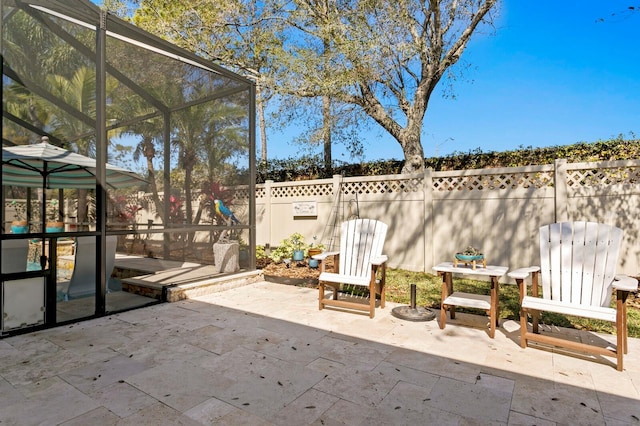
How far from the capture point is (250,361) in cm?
246

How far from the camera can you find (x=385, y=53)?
6645 millimetres

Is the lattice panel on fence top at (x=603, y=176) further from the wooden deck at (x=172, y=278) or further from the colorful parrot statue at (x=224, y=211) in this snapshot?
the colorful parrot statue at (x=224, y=211)

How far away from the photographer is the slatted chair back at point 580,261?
269 cm

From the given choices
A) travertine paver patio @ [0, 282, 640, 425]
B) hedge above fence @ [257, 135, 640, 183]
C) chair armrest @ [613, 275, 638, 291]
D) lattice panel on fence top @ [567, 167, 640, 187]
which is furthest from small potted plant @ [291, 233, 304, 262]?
chair armrest @ [613, 275, 638, 291]

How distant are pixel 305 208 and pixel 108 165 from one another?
3773 millimetres

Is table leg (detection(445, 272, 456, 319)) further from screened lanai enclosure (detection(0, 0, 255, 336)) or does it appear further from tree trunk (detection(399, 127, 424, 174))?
tree trunk (detection(399, 127, 424, 174))

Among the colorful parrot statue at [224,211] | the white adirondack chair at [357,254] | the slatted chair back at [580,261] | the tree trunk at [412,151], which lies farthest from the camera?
the tree trunk at [412,151]

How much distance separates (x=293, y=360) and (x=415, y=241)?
4038 mm

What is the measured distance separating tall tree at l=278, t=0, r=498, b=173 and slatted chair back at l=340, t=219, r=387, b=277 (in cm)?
366

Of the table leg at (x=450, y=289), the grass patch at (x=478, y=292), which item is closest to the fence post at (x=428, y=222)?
the grass patch at (x=478, y=292)

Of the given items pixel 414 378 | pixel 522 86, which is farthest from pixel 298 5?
pixel 414 378

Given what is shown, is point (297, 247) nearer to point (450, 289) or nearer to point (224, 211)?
point (224, 211)

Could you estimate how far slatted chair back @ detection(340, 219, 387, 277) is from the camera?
3887mm

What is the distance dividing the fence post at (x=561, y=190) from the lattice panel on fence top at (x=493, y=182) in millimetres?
150
